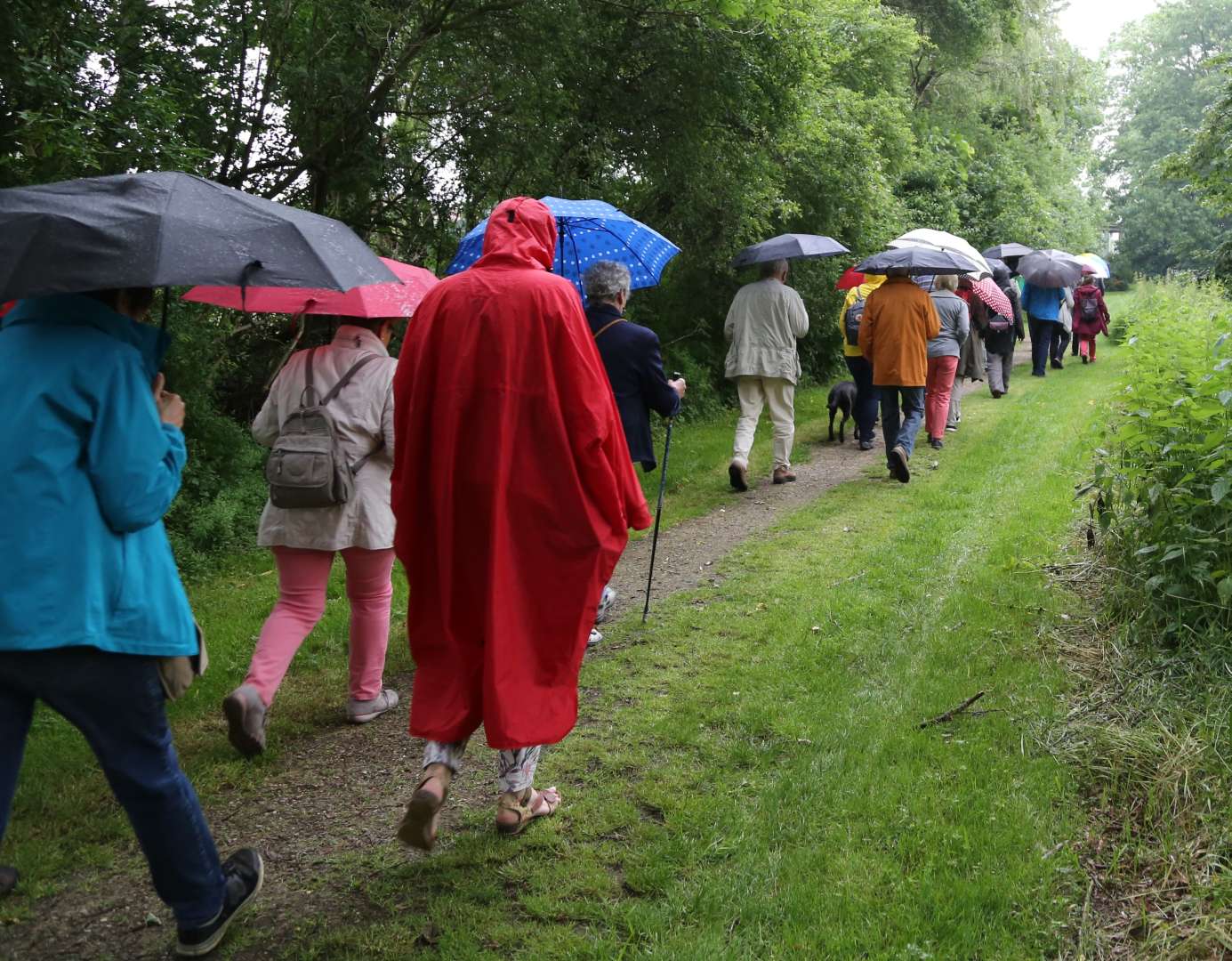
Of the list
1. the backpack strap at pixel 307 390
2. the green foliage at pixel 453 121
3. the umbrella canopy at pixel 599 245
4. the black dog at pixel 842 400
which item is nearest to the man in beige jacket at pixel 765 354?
the green foliage at pixel 453 121

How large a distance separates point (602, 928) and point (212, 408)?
772cm

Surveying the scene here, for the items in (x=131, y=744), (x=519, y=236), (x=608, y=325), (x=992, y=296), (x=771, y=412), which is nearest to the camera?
(x=131, y=744)

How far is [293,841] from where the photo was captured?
4.02 m

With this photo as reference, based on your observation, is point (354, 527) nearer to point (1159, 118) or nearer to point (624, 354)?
point (624, 354)

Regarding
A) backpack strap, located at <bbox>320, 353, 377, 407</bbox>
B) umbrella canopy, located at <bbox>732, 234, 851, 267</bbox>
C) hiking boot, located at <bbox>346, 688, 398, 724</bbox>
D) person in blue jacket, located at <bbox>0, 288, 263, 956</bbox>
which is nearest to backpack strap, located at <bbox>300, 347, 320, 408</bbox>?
backpack strap, located at <bbox>320, 353, 377, 407</bbox>

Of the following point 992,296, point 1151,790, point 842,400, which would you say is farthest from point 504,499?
point 992,296

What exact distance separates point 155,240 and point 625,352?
3.66 meters

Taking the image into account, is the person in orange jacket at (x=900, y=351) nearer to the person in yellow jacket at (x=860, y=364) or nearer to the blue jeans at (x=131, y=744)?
the person in yellow jacket at (x=860, y=364)

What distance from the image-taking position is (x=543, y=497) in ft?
12.1

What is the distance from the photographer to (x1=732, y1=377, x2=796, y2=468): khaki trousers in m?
10.7

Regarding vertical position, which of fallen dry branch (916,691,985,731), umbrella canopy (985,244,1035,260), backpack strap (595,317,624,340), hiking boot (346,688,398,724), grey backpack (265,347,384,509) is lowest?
hiking boot (346,688,398,724)

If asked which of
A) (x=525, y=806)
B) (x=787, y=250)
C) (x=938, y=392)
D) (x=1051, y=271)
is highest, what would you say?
(x=1051, y=271)

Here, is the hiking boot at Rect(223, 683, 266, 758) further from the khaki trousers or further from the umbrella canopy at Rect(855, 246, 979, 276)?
the umbrella canopy at Rect(855, 246, 979, 276)

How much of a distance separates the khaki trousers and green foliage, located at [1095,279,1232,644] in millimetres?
4315
